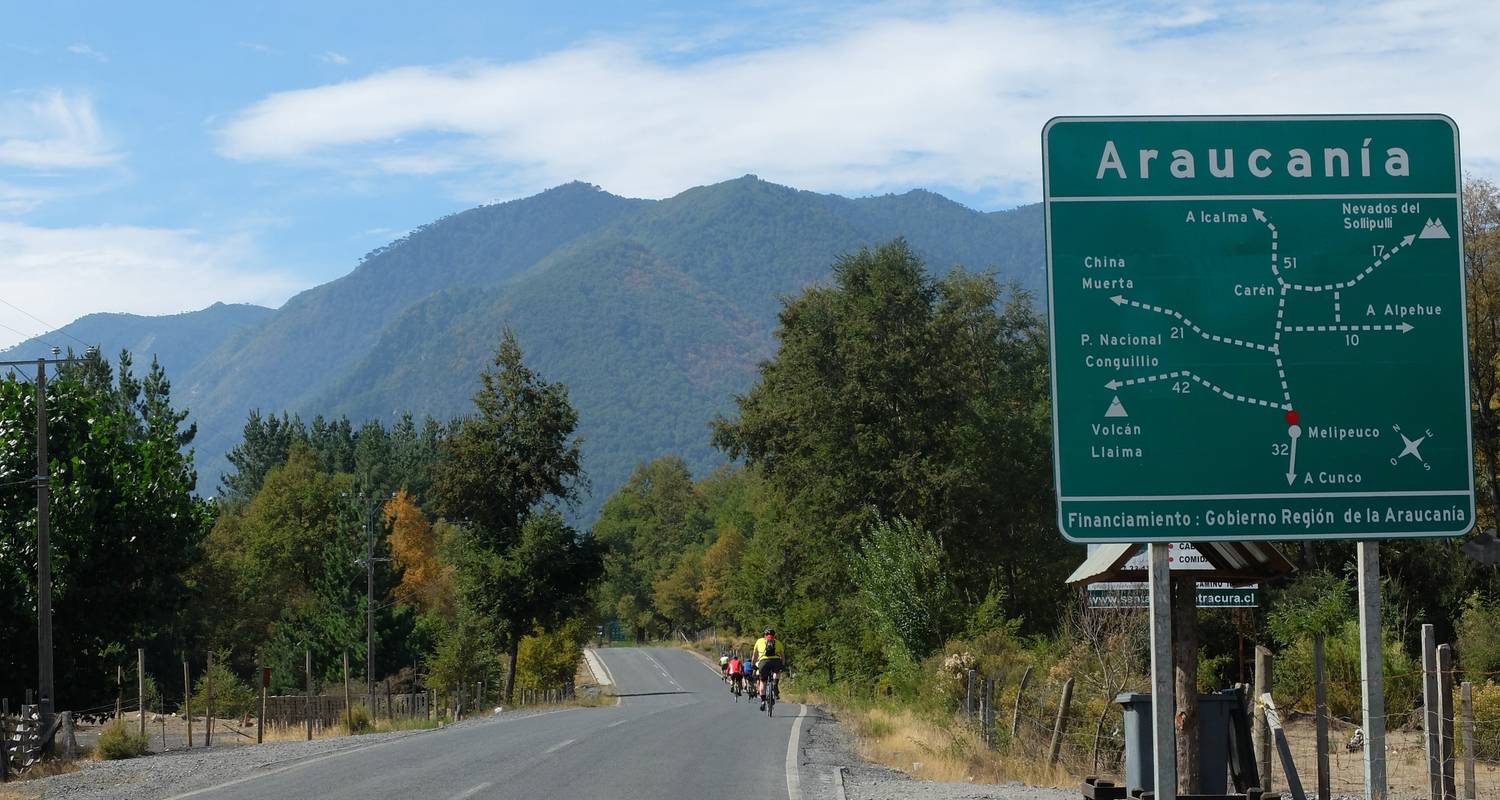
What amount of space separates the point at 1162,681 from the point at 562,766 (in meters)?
11.7

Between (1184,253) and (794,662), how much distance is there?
56.6 m

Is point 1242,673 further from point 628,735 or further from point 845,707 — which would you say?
point 845,707

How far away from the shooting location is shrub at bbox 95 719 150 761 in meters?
28.5

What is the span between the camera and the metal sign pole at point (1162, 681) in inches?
377

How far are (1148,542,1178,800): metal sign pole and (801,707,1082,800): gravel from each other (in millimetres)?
7261

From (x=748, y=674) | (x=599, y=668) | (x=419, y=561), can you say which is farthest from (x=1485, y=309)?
(x=419, y=561)

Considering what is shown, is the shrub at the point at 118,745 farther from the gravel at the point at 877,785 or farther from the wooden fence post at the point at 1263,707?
the wooden fence post at the point at 1263,707

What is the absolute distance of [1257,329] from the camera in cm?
1005

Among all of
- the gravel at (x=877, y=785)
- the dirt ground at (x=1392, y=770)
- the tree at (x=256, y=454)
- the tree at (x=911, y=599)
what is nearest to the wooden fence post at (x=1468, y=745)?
the dirt ground at (x=1392, y=770)

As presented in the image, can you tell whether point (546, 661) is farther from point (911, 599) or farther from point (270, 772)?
point (270, 772)

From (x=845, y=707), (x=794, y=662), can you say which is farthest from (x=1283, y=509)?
(x=794, y=662)

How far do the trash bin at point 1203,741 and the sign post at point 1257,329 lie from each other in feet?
10.7

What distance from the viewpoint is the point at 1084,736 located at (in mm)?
21609

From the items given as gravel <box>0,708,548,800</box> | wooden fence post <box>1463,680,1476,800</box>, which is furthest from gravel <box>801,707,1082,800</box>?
gravel <box>0,708,548,800</box>
